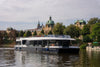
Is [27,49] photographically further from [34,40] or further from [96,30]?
[96,30]

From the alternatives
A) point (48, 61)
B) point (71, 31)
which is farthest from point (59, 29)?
point (48, 61)

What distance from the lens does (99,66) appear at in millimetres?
35906

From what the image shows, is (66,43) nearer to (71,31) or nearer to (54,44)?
(54,44)

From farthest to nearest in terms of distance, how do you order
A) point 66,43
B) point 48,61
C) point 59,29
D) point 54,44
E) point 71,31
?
1. point 59,29
2. point 71,31
3. point 66,43
4. point 54,44
5. point 48,61

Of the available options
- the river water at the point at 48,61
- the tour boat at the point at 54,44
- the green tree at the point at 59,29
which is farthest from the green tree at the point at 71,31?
the river water at the point at 48,61

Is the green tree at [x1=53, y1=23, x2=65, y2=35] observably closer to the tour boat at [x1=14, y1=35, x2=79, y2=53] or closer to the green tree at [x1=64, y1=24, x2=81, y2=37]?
the green tree at [x1=64, y1=24, x2=81, y2=37]

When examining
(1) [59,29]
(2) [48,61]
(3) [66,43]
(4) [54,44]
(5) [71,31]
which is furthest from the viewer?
(1) [59,29]

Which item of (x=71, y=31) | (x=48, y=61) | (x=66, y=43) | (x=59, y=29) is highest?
(x=59, y=29)

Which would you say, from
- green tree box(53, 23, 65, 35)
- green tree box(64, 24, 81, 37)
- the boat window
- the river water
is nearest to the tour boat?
the boat window

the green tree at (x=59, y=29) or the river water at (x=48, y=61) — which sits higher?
the green tree at (x=59, y=29)

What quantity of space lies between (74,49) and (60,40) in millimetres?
4944

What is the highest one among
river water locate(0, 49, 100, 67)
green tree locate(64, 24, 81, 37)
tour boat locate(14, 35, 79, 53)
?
green tree locate(64, 24, 81, 37)

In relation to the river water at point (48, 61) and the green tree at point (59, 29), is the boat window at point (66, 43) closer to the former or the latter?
the river water at point (48, 61)

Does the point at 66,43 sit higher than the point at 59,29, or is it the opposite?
the point at 59,29
